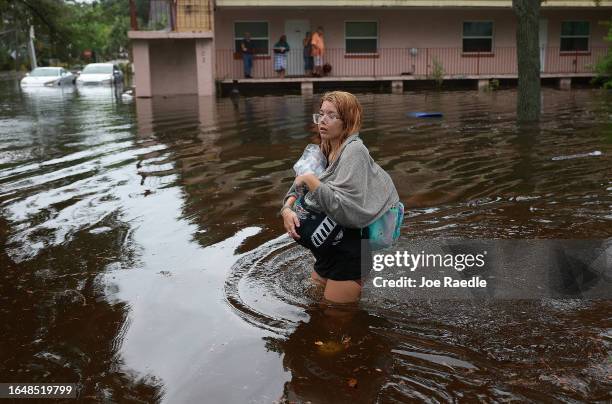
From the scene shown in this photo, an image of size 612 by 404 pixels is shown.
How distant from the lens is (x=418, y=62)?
2809 centimetres

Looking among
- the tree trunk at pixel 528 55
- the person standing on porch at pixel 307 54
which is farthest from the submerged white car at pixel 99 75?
the tree trunk at pixel 528 55

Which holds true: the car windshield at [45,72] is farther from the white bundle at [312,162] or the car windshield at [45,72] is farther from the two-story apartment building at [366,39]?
the white bundle at [312,162]

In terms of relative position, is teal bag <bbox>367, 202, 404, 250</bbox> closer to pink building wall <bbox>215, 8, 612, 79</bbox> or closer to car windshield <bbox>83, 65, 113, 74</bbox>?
pink building wall <bbox>215, 8, 612, 79</bbox>

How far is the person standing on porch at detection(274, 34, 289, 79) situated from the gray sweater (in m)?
22.3

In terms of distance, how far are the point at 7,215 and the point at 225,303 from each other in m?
3.51

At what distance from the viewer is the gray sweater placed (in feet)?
12.9

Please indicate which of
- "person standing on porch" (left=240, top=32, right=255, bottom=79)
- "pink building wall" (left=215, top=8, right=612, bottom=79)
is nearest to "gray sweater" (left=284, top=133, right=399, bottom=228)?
"person standing on porch" (left=240, top=32, right=255, bottom=79)

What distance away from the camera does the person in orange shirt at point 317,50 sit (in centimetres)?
2584

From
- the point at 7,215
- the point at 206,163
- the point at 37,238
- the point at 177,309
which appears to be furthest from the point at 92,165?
the point at 177,309

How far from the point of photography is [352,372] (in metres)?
3.62

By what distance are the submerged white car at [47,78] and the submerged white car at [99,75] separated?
0.96 m

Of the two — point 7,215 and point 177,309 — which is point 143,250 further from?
point 7,215

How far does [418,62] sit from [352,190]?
25.2 metres

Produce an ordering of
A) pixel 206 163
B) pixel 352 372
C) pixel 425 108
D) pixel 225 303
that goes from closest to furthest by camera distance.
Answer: pixel 352 372 → pixel 225 303 → pixel 206 163 → pixel 425 108
